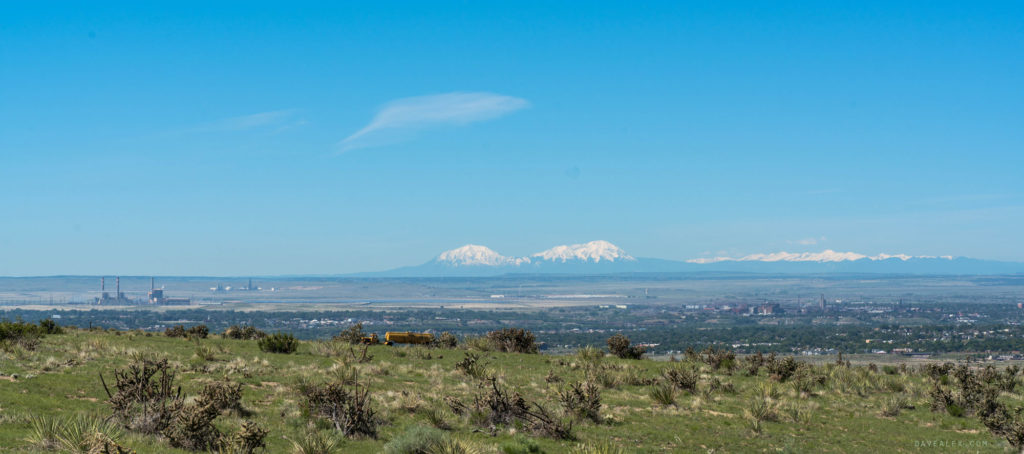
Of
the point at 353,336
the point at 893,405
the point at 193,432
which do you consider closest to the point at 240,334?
the point at 353,336

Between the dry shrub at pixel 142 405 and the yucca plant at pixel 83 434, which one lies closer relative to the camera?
the yucca plant at pixel 83 434

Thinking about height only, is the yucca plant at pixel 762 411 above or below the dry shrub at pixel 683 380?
below

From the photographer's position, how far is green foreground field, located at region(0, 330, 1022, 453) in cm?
1858

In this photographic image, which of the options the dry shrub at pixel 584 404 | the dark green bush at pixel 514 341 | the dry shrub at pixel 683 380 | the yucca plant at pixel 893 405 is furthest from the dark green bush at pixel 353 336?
the yucca plant at pixel 893 405

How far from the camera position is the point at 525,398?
24.2 meters

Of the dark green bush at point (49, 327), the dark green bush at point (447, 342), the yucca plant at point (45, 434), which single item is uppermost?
the dark green bush at point (49, 327)

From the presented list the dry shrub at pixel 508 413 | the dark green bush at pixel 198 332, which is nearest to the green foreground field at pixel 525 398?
the dry shrub at pixel 508 413

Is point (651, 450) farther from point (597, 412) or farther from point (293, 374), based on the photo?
point (293, 374)

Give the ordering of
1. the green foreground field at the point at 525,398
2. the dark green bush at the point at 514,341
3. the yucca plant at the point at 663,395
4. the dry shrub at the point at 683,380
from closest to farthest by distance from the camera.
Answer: the green foreground field at the point at 525,398 < the yucca plant at the point at 663,395 < the dry shrub at the point at 683,380 < the dark green bush at the point at 514,341

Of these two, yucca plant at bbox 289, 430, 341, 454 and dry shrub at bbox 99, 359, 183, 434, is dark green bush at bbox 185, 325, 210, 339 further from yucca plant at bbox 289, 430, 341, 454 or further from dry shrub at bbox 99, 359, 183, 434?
yucca plant at bbox 289, 430, 341, 454

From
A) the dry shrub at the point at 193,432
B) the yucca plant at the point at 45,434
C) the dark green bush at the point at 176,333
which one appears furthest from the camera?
the dark green bush at the point at 176,333

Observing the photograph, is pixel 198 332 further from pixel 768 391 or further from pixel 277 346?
pixel 768 391

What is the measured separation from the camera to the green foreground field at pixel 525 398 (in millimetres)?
18578

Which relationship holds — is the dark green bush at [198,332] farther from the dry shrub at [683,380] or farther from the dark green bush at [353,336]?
the dry shrub at [683,380]
